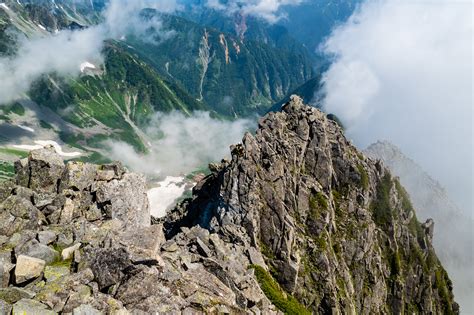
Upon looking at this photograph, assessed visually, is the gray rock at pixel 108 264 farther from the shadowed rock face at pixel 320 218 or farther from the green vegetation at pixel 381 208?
the green vegetation at pixel 381 208

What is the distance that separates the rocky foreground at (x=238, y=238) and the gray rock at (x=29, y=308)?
0.29 feet

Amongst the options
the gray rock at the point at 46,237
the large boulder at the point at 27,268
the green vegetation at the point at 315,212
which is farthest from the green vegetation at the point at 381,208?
the large boulder at the point at 27,268

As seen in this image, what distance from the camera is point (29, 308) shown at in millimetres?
24453

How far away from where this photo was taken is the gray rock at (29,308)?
24.1 metres

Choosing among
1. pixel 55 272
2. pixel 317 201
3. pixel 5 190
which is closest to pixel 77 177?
pixel 5 190

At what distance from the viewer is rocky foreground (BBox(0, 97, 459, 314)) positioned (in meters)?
30.0

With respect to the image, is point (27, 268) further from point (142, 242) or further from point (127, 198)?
point (127, 198)

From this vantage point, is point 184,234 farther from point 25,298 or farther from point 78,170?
point 25,298

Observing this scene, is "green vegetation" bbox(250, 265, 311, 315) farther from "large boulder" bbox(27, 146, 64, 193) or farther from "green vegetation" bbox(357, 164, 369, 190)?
"green vegetation" bbox(357, 164, 369, 190)

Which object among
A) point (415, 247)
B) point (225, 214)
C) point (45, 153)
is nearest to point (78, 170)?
point (45, 153)

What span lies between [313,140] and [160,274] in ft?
331

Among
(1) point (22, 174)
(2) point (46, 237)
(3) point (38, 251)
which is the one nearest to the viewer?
(3) point (38, 251)

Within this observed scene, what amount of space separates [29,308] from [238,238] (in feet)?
224

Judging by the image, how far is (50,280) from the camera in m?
29.5
